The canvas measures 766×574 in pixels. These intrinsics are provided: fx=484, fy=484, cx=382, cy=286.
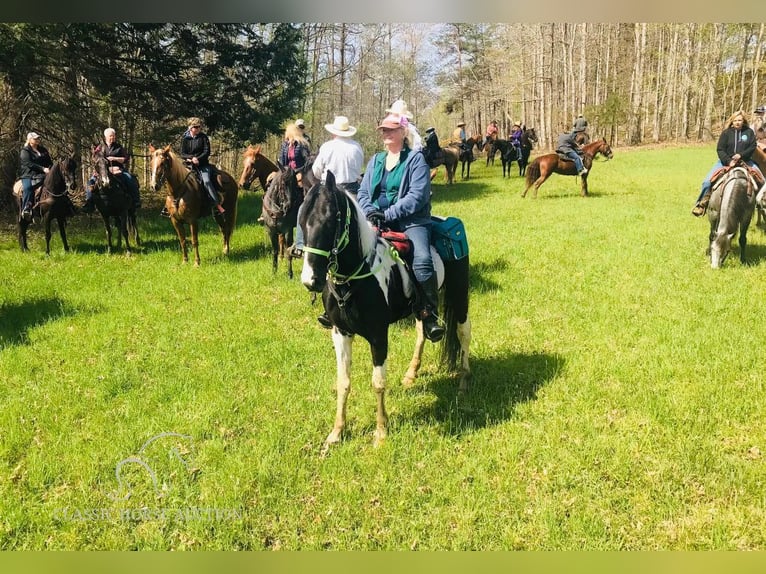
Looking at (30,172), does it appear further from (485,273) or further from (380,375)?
(380,375)

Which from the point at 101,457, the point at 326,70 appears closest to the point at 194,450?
the point at 101,457

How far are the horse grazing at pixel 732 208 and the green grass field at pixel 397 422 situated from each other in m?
0.42

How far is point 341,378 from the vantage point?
3.99 metres

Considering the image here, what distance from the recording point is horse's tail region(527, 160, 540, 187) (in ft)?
54.9

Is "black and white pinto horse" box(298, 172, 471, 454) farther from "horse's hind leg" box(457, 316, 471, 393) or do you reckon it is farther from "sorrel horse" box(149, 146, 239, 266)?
"sorrel horse" box(149, 146, 239, 266)

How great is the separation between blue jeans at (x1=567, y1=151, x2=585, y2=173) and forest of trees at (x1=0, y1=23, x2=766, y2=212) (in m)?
1.91

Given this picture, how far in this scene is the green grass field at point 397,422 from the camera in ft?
10.1

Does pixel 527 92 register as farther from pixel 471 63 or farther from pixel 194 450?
pixel 194 450

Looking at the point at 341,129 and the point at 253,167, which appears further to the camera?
the point at 253,167

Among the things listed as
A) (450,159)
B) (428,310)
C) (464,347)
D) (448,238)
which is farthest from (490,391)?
(450,159)

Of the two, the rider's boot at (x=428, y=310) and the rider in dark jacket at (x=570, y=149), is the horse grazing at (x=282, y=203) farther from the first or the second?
the rider in dark jacket at (x=570, y=149)

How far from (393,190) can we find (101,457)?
3.09 metres

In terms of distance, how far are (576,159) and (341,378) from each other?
589 inches

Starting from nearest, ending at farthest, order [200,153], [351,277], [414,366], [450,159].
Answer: [351,277], [414,366], [200,153], [450,159]
